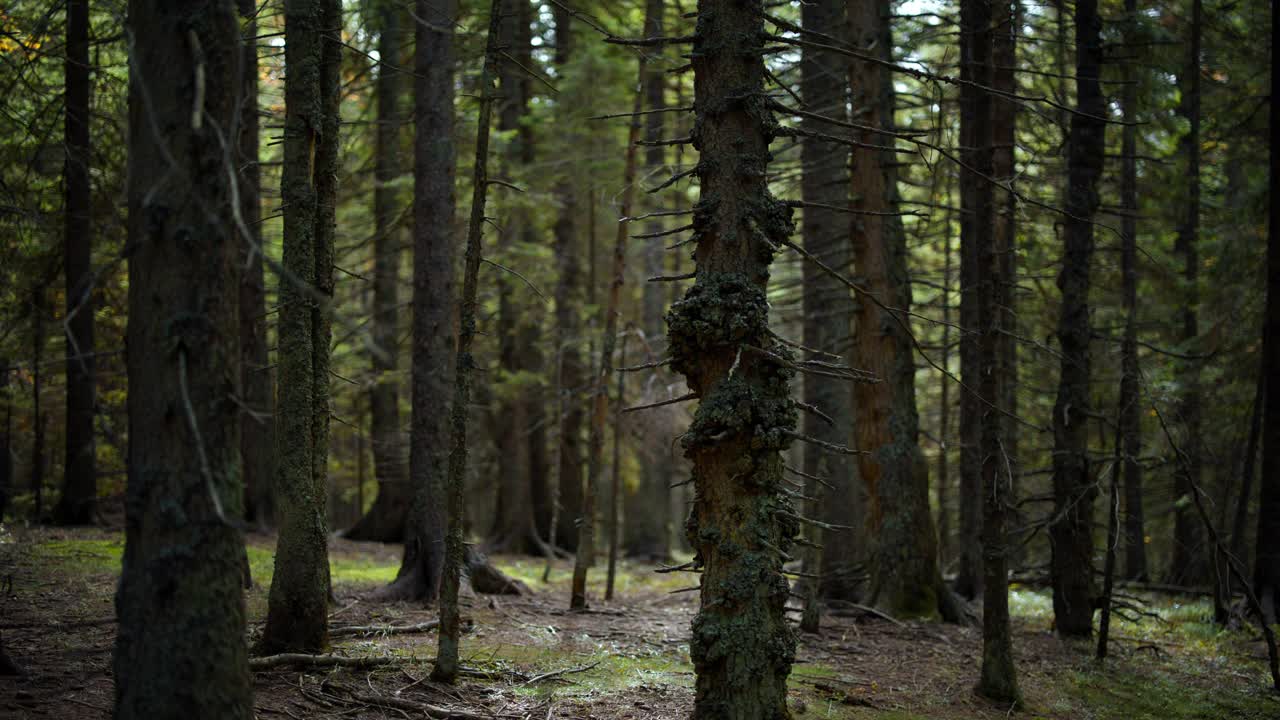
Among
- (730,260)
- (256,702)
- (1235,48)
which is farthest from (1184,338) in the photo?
(256,702)

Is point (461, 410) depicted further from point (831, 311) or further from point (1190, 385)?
point (1190, 385)

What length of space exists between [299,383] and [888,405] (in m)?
7.04

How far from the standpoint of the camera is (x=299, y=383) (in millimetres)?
6871

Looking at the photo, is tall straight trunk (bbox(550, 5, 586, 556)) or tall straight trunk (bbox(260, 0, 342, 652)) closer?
tall straight trunk (bbox(260, 0, 342, 652))

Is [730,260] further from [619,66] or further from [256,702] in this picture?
[619,66]

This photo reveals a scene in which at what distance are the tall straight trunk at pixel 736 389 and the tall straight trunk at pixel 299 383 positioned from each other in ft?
10.3

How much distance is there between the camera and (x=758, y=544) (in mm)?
5516

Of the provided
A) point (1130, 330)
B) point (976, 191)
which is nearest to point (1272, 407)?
point (1130, 330)

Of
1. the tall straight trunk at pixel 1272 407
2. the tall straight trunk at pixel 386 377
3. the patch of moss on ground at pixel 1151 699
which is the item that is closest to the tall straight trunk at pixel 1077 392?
the patch of moss on ground at pixel 1151 699

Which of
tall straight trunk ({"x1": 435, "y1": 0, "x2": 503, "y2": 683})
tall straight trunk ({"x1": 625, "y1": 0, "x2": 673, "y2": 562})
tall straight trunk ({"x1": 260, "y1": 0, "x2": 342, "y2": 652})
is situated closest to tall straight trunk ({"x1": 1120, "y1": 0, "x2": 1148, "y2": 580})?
tall straight trunk ({"x1": 435, "y1": 0, "x2": 503, "y2": 683})

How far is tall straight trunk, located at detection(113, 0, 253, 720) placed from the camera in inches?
154

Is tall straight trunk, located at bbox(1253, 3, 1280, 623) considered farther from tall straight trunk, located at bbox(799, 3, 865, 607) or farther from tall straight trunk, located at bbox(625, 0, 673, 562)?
tall straight trunk, located at bbox(625, 0, 673, 562)

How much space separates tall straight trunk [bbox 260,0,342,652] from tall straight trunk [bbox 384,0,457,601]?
3.63m

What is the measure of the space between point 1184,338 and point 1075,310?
29.4 feet
